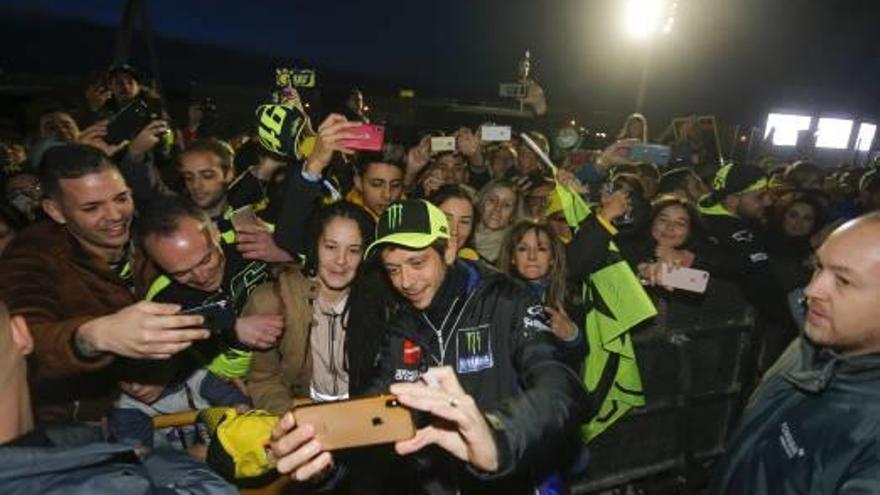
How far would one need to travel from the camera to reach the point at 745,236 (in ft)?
17.8

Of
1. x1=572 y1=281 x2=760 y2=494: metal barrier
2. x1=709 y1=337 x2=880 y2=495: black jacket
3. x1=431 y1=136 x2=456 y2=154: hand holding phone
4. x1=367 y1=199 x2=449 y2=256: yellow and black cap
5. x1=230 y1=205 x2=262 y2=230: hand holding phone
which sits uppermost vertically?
x1=431 y1=136 x2=456 y2=154: hand holding phone

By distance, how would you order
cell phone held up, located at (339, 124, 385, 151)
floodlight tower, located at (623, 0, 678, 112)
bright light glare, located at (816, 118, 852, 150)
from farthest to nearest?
bright light glare, located at (816, 118, 852, 150)
floodlight tower, located at (623, 0, 678, 112)
cell phone held up, located at (339, 124, 385, 151)

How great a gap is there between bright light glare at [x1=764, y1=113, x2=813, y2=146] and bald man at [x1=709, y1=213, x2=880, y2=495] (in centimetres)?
2815

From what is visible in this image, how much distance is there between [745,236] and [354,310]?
3.94m

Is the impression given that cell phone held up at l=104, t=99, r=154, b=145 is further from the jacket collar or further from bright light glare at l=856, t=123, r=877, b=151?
bright light glare at l=856, t=123, r=877, b=151

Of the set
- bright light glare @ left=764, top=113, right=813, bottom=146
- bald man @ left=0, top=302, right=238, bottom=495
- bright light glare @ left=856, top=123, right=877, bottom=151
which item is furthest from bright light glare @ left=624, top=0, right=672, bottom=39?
bright light glare @ left=856, top=123, right=877, bottom=151

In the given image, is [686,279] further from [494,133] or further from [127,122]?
[127,122]

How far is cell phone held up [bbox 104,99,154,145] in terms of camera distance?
188 inches

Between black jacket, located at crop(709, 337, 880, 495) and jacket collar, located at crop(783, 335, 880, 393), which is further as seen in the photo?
jacket collar, located at crop(783, 335, 880, 393)

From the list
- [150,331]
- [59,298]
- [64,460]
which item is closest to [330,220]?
[59,298]

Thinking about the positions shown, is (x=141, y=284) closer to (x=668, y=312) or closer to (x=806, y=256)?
(x=668, y=312)

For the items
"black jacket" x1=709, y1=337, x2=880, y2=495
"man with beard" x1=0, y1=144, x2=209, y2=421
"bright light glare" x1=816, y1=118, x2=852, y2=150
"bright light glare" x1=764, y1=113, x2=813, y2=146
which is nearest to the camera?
"black jacket" x1=709, y1=337, x2=880, y2=495

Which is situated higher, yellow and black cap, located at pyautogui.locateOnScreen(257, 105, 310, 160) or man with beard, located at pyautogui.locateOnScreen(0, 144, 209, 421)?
yellow and black cap, located at pyautogui.locateOnScreen(257, 105, 310, 160)

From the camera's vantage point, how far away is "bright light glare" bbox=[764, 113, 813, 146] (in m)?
26.7
